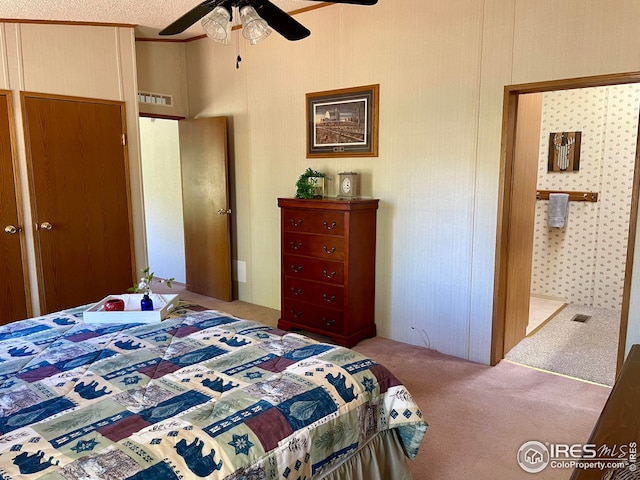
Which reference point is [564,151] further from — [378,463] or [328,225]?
[378,463]

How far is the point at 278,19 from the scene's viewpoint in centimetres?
226

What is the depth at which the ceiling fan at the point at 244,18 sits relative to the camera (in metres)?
2.07

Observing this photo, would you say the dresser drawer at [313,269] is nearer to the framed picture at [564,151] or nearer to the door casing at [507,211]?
the door casing at [507,211]

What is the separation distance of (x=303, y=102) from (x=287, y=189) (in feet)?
2.67

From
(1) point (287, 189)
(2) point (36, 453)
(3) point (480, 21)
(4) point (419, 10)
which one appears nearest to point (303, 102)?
(1) point (287, 189)

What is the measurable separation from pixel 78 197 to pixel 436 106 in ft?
9.96

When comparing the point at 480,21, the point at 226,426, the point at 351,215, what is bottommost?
the point at 226,426

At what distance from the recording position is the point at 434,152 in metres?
3.45

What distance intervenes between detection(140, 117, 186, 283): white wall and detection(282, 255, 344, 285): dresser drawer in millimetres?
2262

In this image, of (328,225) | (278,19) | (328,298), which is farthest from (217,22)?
(328,298)

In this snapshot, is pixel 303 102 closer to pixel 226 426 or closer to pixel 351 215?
pixel 351 215

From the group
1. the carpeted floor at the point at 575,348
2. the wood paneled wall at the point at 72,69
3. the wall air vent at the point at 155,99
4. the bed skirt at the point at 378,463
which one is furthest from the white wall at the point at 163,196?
the bed skirt at the point at 378,463

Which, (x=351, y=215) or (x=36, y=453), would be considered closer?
(x=36, y=453)

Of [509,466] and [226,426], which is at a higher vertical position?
[226,426]
